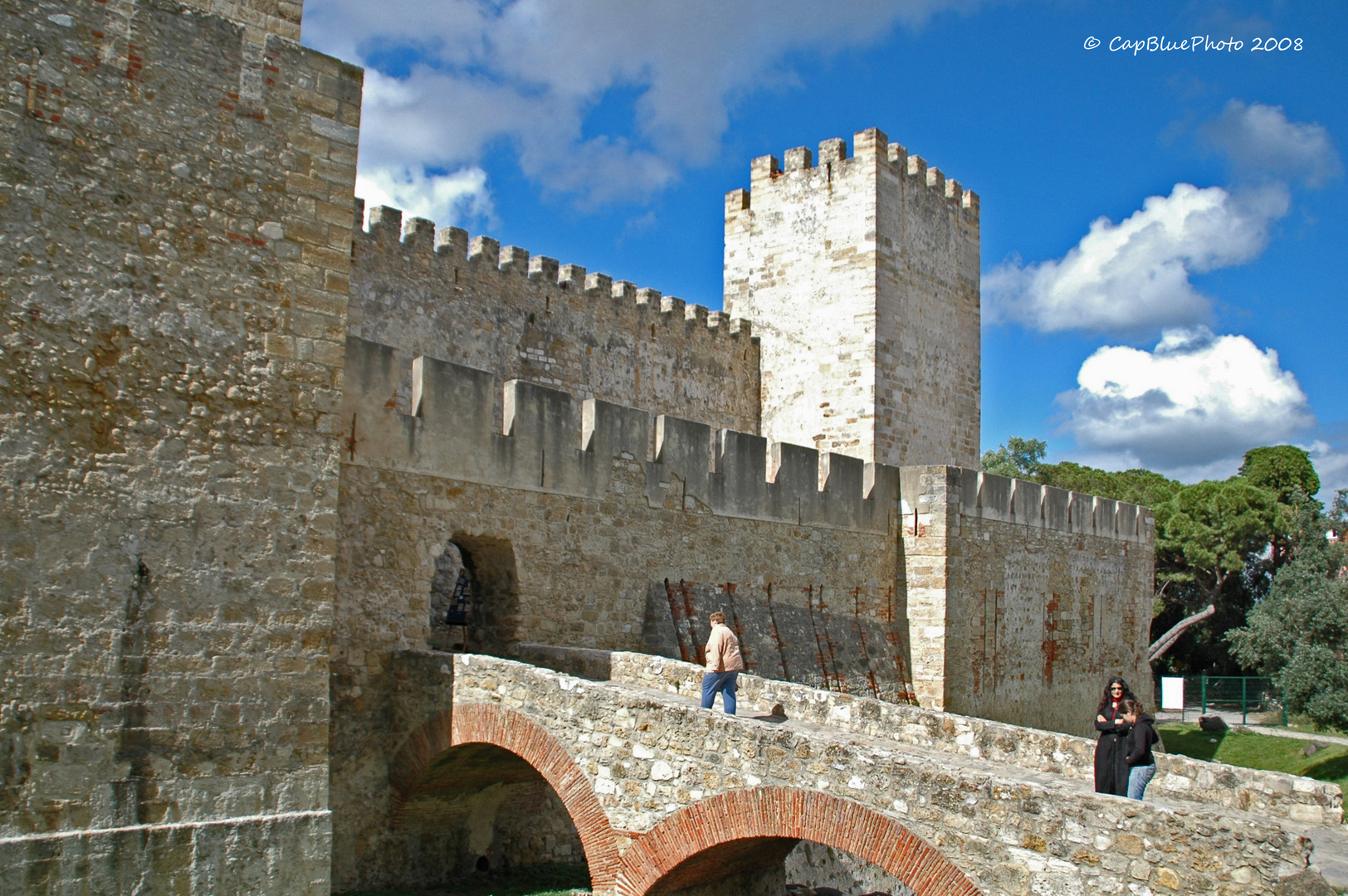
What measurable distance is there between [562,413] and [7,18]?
19.7ft

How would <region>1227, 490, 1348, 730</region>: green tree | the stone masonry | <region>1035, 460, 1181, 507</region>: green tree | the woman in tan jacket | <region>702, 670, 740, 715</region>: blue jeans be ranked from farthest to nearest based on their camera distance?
<region>1035, 460, 1181, 507</region>: green tree, <region>1227, 490, 1348, 730</region>: green tree, <region>702, 670, 740, 715</region>: blue jeans, the woman in tan jacket, the stone masonry

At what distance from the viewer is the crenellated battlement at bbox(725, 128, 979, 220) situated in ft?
59.3

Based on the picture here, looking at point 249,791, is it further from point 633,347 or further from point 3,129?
point 633,347

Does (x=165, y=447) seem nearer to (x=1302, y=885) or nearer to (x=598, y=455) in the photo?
(x=598, y=455)

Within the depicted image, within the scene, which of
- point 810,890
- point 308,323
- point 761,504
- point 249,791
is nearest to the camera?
point 249,791

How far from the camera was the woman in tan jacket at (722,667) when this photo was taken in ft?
28.9

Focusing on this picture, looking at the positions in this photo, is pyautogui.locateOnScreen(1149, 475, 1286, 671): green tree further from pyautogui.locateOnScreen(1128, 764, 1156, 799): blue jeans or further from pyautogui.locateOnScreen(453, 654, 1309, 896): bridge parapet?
pyautogui.locateOnScreen(1128, 764, 1156, 799): blue jeans

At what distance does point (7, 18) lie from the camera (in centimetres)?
690

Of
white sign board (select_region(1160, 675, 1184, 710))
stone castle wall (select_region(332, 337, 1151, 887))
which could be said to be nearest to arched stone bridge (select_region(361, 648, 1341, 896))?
stone castle wall (select_region(332, 337, 1151, 887))

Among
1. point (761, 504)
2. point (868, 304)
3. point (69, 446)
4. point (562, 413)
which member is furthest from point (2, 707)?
point (868, 304)

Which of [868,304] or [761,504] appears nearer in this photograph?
[761,504]

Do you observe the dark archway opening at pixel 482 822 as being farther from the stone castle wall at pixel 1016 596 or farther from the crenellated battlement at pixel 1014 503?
the crenellated battlement at pixel 1014 503

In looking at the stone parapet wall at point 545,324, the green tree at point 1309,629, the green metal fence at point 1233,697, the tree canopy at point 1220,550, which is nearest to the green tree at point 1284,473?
the tree canopy at point 1220,550

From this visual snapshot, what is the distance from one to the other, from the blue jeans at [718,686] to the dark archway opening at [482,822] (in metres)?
1.84
